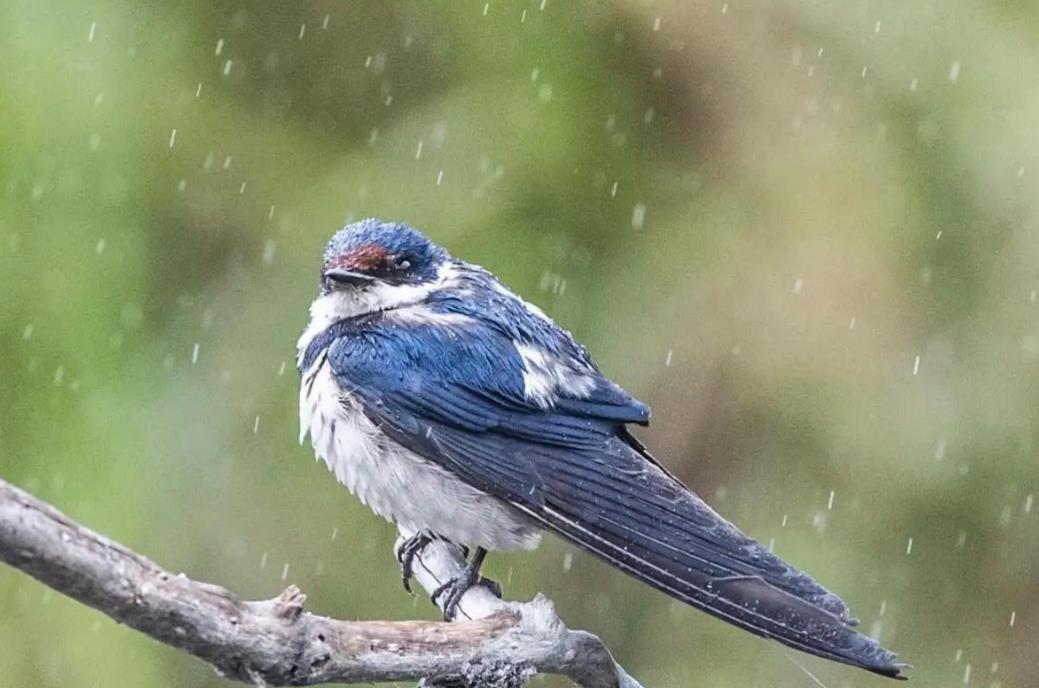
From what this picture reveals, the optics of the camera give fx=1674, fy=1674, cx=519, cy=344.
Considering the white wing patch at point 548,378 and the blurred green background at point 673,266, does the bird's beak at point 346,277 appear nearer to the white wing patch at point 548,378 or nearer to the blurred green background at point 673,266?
the white wing patch at point 548,378

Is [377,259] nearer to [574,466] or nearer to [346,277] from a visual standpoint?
[346,277]

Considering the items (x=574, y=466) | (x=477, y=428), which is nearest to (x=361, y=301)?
(x=477, y=428)

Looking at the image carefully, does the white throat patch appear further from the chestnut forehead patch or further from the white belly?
the white belly

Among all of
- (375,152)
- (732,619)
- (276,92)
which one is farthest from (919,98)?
(732,619)

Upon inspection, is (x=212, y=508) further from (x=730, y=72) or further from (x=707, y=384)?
(x=730, y=72)

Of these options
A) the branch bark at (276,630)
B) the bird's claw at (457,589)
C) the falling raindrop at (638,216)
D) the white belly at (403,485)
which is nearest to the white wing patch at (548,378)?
the white belly at (403,485)

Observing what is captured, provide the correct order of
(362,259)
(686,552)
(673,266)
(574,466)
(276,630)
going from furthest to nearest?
(673,266)
(362,259)
(574,466)
(686,552)
(276,630)

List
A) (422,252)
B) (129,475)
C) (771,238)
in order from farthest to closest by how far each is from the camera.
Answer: (771,238) < (129,475) < (422,252)
